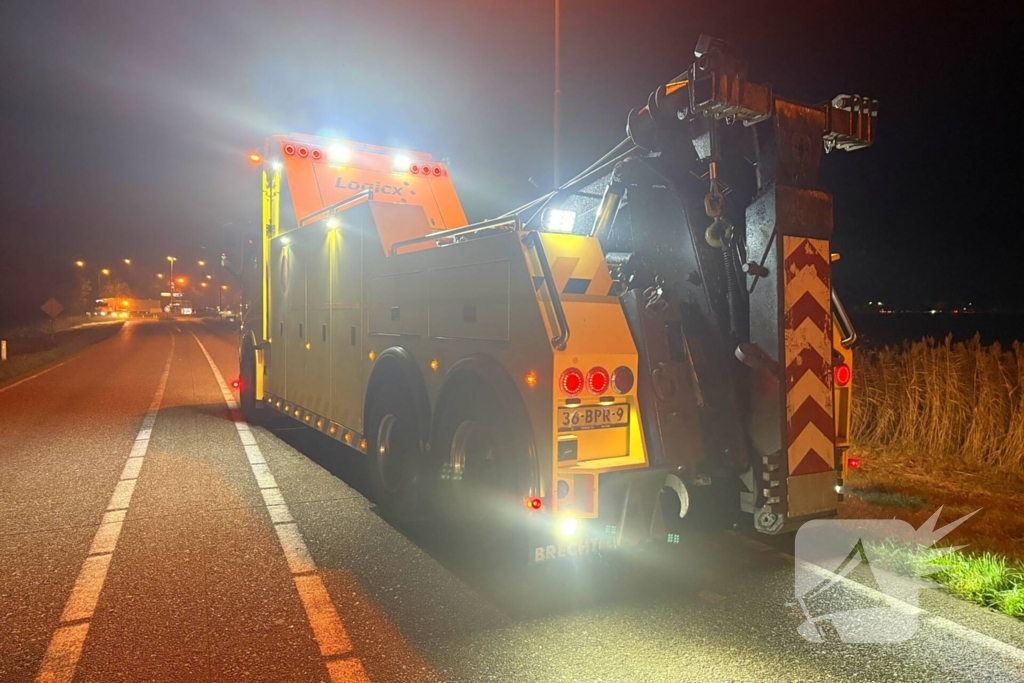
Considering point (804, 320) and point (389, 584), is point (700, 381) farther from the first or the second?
point (389, 584)

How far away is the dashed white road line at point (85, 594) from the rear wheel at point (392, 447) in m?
2.02

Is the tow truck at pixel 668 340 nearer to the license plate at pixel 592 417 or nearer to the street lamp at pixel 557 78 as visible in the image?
the license plate at pixel 592 417

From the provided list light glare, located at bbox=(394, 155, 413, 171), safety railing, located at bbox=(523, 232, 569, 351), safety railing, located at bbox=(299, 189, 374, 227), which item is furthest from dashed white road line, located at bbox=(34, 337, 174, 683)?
light glare, located at bbox=(394, 155, 413, 171)

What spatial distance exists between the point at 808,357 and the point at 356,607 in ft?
9.89

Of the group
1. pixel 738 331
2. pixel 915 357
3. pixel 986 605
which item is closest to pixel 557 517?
pixel 738 331

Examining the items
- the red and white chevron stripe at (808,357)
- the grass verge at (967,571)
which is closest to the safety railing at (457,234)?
the red and white chevron stripe at (808,357)

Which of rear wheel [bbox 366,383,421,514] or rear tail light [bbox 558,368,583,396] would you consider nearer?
rear tail light [bbox 558,368,583,396]

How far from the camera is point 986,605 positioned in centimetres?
413

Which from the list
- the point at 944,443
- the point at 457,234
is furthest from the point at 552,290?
the point at 944,443

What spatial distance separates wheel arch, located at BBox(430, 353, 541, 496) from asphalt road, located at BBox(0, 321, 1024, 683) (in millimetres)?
853

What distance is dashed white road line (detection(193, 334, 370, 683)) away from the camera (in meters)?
3.45

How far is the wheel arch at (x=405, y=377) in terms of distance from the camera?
5.33m

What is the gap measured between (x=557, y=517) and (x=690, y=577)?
1299 mm

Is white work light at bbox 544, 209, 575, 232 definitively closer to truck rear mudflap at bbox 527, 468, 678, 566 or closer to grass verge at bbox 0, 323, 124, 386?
truck rear mudflap at bbox 527, 468, 678, 566
